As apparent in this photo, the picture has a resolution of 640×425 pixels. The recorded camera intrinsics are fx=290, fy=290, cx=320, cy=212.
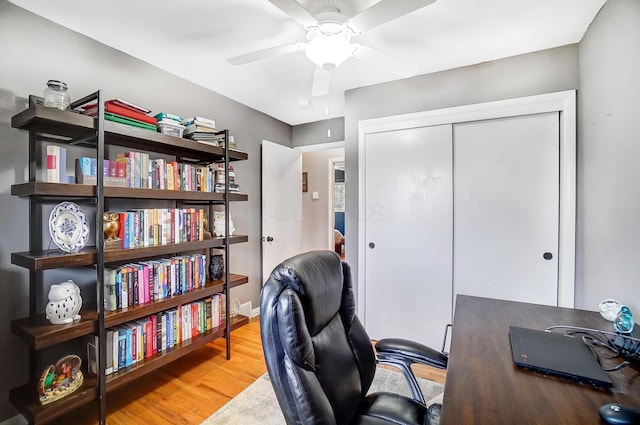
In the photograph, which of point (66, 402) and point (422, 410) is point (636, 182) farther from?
point (66, 402)

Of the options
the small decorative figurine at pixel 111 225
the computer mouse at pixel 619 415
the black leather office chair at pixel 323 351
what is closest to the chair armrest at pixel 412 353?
the black leather office chair at pixel 323 351

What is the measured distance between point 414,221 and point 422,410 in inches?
64.8

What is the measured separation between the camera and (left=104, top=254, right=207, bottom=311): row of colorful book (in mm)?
1775

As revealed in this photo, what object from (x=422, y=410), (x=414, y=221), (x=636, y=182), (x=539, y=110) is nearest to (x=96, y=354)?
(x=422, y=410)

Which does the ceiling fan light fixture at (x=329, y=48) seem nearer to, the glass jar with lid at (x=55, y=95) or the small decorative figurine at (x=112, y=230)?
the glass jar with lid at (x=55, y=95)

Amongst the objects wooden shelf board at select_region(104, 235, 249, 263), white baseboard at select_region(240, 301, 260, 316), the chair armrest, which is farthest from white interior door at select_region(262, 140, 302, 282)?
the chair armrest

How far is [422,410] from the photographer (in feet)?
3.60

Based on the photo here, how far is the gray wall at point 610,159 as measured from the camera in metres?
1.33

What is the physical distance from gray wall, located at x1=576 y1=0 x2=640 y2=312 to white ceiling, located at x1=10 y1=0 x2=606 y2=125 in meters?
0.27

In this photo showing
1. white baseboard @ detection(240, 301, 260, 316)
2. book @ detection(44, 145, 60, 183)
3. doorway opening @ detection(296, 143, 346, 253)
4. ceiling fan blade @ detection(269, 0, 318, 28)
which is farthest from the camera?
doorway opening @ detection(296, 143, 346, 253)

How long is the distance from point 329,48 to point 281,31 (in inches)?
21.3

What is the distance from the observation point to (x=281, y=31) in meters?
1.84

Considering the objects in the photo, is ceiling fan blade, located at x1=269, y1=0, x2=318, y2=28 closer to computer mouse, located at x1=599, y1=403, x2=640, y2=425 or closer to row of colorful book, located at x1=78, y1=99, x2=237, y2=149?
row of colorful book, located at x1=78, y1=99, x2=237, y2=149

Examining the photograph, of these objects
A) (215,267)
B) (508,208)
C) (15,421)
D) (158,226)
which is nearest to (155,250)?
(158,226)
